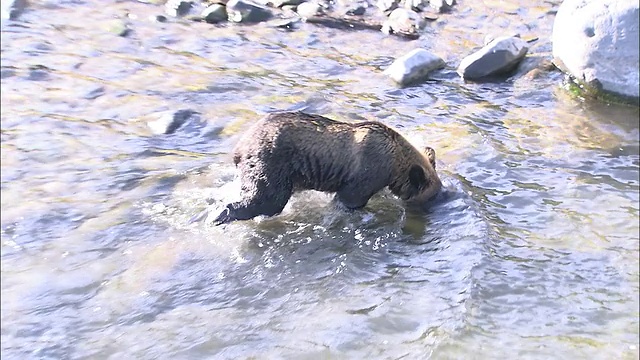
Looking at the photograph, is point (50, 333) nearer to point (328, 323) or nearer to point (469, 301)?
point (328, 323)

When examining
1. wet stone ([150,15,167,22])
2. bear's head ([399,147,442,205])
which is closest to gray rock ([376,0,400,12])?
wet stone ([150,15,167,22])

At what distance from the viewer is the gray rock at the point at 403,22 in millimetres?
11531

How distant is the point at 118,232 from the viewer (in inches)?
251

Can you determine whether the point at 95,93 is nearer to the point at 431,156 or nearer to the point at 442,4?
the point at 431,156

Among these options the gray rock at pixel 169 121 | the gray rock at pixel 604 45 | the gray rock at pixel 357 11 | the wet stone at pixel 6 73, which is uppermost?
the gray rock at pixel 604 45

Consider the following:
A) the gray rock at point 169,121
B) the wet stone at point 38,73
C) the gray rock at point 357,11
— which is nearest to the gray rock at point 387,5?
the gray rock at point 357,11

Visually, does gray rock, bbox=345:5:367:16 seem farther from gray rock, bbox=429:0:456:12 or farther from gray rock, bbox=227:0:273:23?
gray rock, bbox=227:0:273:23

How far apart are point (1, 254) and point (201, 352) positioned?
224 cm

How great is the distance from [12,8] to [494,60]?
809 centimetres

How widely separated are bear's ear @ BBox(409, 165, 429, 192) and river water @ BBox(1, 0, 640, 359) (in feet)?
0.82

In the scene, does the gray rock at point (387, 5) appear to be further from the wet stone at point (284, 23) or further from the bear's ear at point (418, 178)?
the bear's ear at point (418, 178)

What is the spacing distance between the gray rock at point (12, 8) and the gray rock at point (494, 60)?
747cm

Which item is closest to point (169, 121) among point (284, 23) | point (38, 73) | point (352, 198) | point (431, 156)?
point (38, 73)

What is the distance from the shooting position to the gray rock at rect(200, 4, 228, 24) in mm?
12328
